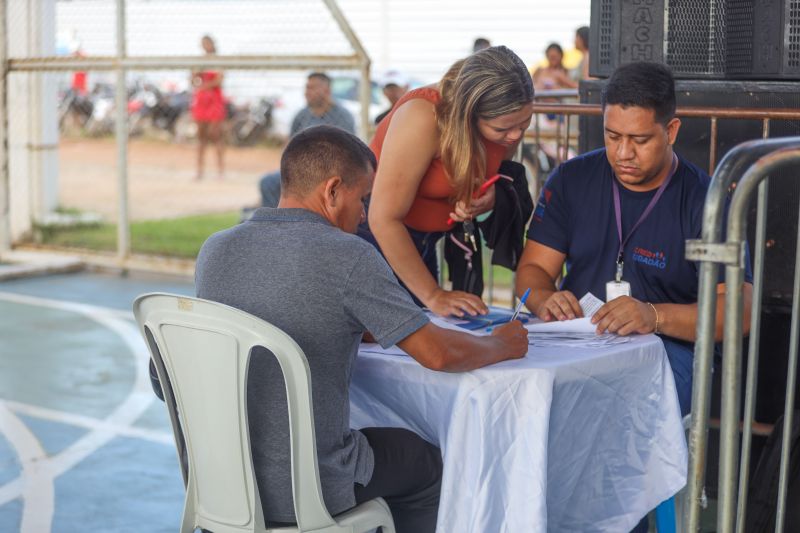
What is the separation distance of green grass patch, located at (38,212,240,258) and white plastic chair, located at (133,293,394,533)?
783cm

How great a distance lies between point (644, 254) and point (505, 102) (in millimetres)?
662

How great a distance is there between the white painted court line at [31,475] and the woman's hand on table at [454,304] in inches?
74.8

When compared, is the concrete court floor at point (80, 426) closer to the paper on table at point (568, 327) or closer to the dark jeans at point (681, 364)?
the dark jeans at point (681, 364)

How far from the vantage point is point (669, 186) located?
3600 mm

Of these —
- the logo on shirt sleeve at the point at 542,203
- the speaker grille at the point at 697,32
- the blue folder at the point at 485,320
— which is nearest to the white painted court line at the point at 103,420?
the blue folder at the point at 485,320

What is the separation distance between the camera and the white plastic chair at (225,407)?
106 inches

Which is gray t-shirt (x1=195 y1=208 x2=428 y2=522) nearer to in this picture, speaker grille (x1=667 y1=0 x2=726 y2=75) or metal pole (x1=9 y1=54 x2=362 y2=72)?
speaker grille (x1=667 y1=0 x2=726 y2=75)

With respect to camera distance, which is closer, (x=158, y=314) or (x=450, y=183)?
(x=158, y=314)

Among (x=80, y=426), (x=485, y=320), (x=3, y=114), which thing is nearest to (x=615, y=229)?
(x=485, y=320)

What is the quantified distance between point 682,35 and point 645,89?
1.31 meters

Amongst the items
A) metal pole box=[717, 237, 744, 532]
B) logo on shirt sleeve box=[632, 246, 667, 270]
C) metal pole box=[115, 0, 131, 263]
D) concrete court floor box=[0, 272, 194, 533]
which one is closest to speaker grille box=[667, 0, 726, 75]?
logo on shirt sleeve box=[632, 246, 667, 270]

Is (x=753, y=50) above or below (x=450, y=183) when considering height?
above

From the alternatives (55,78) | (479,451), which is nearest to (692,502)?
(479,451)

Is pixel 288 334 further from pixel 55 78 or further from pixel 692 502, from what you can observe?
pixel 55 78
